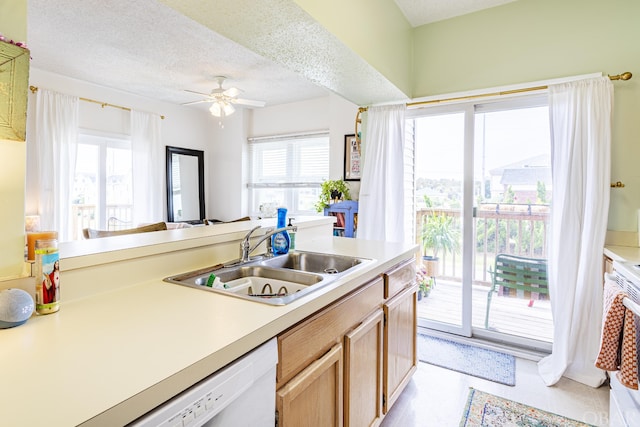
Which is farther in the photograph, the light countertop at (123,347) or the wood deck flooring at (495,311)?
the wood deck flooring at (495,311)

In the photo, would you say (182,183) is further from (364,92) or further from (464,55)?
(464,55)

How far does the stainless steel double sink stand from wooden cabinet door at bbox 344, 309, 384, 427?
26cm

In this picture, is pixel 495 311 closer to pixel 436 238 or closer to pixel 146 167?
pixel 436 238

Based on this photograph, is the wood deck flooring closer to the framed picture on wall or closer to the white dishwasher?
the framed picture on wall

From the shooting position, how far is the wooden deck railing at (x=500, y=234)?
2.59 meters

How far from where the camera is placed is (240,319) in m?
0.95

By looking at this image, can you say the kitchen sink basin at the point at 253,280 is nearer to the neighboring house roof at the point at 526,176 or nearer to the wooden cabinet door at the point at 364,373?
the wooden cabinet door at the point at 364,373

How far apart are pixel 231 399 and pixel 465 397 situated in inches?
72.5

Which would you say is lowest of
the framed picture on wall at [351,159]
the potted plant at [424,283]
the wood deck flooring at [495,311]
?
the wood deck flooring at [495,311]

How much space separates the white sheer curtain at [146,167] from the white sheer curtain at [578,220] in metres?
4.71

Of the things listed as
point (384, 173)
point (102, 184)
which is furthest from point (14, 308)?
point (102, 184)

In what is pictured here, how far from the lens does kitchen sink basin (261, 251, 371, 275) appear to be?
5.80 feet

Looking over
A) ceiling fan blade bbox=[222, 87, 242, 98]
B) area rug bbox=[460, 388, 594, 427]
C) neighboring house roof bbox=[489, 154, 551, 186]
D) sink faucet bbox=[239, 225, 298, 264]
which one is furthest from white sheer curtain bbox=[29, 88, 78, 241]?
neighboring house roof bbox=[489, 154, 551, 186]

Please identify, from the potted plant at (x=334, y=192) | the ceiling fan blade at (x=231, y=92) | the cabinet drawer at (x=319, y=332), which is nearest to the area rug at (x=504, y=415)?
the cabinet drawer at (x=319, y=332)
